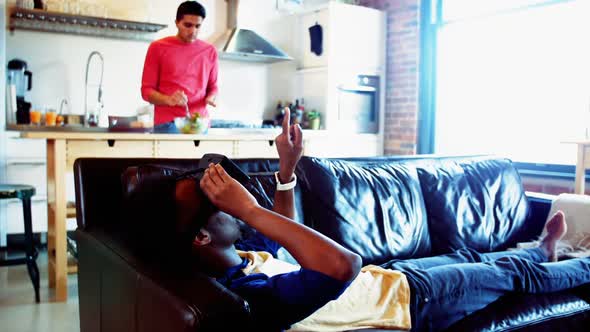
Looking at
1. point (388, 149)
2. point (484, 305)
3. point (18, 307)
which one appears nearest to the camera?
point (484, 305)

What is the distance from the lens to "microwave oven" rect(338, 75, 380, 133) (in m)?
5.68

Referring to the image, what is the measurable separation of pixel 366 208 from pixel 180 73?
6.70 ft

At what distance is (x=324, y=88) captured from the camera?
5.62 meters

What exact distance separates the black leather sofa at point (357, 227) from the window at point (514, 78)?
6.25ft

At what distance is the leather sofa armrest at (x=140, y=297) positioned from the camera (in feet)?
3.55

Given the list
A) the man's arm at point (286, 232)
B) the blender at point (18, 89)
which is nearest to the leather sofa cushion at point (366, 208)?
the man's arm at point (286, 232)

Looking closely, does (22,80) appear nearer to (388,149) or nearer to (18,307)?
(18,307)

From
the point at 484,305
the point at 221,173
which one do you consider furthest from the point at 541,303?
the point at 221,173

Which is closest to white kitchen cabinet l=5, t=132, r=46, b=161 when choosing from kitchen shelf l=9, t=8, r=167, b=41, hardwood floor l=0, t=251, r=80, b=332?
kitchen shelf l=9, t=8, r=167, b=41

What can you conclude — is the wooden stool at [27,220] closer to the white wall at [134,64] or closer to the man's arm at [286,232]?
the white wall at [134,64]

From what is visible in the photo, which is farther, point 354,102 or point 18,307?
point 354,102

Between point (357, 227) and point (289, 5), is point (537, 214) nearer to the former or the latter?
point (357, 227)

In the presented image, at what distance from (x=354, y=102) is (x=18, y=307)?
147 inches

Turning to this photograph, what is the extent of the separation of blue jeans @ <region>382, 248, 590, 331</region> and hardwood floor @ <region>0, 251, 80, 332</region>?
67.1 inches
